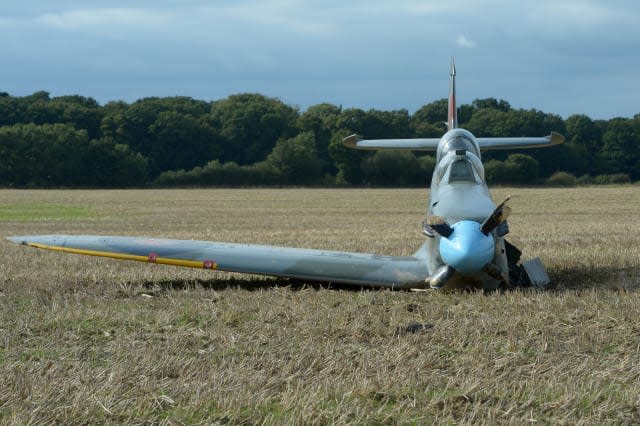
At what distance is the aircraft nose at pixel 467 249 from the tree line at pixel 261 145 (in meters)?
60.8

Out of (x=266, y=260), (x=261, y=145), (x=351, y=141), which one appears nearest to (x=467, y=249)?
(x=266, y=260)

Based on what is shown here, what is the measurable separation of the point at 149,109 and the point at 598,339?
86187 millimetres

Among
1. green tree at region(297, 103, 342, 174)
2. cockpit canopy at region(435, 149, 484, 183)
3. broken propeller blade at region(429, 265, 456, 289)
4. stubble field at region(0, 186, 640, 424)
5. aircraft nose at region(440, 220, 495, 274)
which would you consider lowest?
stubble field at region(0, 186, 640, 424)

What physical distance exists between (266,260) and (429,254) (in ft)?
6.62

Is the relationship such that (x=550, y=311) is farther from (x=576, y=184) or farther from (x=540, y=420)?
(x=576, y=184)

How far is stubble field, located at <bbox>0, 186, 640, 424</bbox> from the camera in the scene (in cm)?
559

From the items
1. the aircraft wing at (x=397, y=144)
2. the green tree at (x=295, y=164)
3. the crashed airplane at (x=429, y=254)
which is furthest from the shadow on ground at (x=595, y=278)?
the green tree at (x=295, y=164)

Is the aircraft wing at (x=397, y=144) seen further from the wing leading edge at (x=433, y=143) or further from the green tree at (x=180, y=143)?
the green tree at (x=180, y=143)

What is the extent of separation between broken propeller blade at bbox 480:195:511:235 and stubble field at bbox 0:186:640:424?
787 millimetres

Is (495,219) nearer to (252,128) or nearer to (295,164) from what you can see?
(295,164)

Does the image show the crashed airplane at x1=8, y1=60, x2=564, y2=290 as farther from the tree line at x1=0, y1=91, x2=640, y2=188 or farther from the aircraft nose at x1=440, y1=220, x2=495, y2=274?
the tree line at x1=0, y1=91, x2=640, y2=188

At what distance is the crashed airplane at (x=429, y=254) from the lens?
10531mm

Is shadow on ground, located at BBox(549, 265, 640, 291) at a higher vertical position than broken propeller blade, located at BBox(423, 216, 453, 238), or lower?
lower

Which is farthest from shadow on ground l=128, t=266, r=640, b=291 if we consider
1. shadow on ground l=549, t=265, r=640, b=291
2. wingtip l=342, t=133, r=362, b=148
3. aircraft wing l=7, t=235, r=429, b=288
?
wingtip l=342, t=133, r=362, b=148
